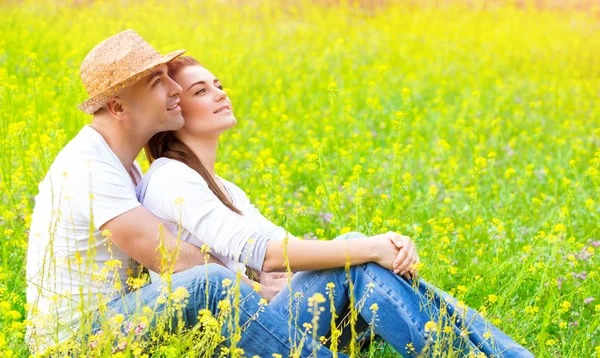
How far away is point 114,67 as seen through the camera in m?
3.11

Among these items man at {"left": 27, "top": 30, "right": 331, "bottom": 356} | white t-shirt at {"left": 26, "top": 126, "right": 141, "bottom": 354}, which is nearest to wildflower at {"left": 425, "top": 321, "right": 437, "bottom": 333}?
man at {"left": 27, "top": 30, "right": 331, "bottom": 356}

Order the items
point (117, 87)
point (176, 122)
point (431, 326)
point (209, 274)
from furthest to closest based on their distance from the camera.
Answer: point (176, 122)
point (117, 87)
point (209, 274)
point (431, 326)

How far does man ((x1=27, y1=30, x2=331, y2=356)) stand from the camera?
2.79 metres

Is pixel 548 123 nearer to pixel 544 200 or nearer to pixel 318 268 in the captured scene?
pixel 544 200

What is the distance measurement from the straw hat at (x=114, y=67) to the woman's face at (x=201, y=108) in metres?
0.18

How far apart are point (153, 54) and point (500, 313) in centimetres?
193

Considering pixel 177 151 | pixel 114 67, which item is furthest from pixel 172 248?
pixel 114 67

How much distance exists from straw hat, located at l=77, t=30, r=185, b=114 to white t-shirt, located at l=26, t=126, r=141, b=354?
14cm

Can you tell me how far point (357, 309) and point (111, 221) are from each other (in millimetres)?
943

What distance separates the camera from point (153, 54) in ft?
10.6

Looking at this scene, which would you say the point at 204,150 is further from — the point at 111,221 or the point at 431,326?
the point at 431,326

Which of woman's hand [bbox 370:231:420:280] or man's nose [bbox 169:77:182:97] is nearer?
woman's hand [bbox 370:231:420:280]

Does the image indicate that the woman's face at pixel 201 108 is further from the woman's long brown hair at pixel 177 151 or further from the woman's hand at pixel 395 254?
the woman's hand at pixel 395 254

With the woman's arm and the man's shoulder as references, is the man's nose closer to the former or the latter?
the man's shoulder
